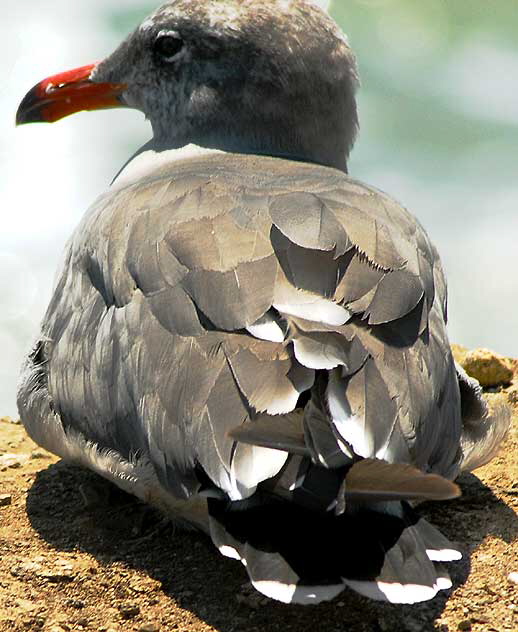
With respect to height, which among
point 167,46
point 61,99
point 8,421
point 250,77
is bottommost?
point 8,421

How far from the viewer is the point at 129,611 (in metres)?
5.12

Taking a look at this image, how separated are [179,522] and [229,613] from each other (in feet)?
2.36

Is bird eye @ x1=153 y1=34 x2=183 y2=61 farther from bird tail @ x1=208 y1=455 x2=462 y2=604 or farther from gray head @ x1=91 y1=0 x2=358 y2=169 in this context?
bird tail @ x1=208 y1=455 x2=462 y2=604

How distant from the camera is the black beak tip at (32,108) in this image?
780cm

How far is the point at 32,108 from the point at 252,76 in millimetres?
1497

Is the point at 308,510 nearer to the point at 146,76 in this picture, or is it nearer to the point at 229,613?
the point at 229,613

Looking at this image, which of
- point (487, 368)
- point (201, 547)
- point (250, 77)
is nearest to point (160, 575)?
point (201, 547)

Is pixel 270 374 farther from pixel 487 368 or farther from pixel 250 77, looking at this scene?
pixel 487 368

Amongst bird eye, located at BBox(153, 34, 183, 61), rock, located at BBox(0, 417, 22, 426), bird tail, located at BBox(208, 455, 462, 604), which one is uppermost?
bird eye, located at BBox(153, 34, 183, 61)

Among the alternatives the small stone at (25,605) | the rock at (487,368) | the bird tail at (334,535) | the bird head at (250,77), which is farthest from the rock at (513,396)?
the small stone at (25,605)

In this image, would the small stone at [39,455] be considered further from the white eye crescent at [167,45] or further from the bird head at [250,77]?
the white eye crescent at [167,45]

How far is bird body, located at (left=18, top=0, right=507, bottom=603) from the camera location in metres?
4.48

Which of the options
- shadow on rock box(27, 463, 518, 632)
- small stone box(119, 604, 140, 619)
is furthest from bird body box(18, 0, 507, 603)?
small stone box(119, 604, 140, 619)

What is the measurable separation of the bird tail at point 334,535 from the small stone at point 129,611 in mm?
725
